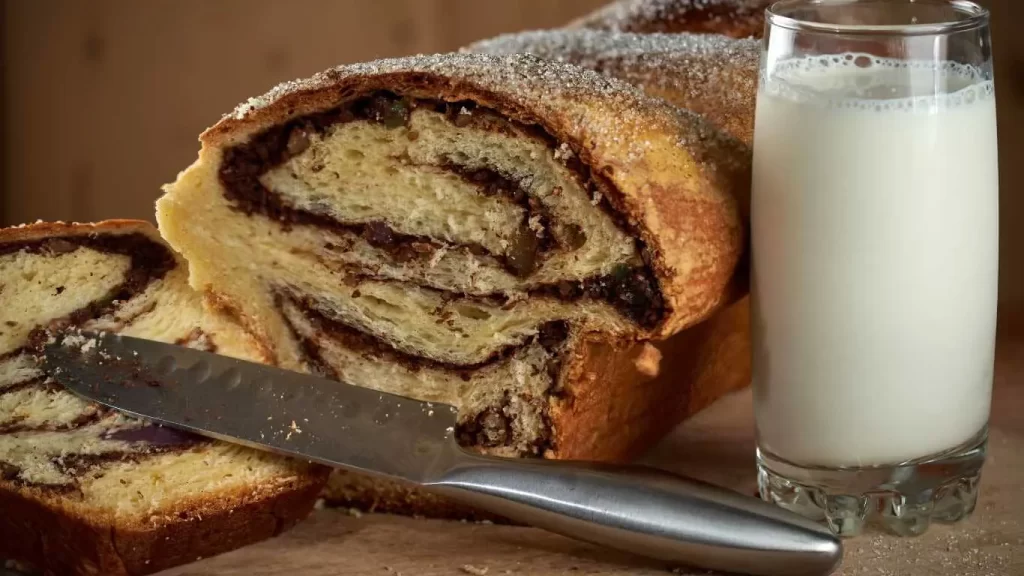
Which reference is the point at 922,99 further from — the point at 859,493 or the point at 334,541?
the point at 334,541

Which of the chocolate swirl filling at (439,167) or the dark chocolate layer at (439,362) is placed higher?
the chocolate swirl filling at (439,167)

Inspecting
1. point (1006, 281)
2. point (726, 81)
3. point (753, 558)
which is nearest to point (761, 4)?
point (726, 81)

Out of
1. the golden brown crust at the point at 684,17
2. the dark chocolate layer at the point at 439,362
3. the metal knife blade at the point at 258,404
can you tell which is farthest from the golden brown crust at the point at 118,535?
the golden brown crust at the point at 684,17

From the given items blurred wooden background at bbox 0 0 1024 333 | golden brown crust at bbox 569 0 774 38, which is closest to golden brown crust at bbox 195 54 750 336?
golden brown crust at bbox 569 0 774 38

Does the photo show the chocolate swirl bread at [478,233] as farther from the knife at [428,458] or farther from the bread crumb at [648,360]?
the knife at [428,458]

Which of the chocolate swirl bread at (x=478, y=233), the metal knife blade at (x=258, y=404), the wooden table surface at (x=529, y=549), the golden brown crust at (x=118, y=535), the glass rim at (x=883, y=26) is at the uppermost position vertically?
the glass rim at (x=883, y=26)

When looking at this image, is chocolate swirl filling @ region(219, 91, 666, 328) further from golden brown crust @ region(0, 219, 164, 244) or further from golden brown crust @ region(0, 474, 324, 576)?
golden brown crust @ region(0, 474, 324, 576)

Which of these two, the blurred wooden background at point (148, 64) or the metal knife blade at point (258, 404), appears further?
the blurred wooden background at point (148, 64)
